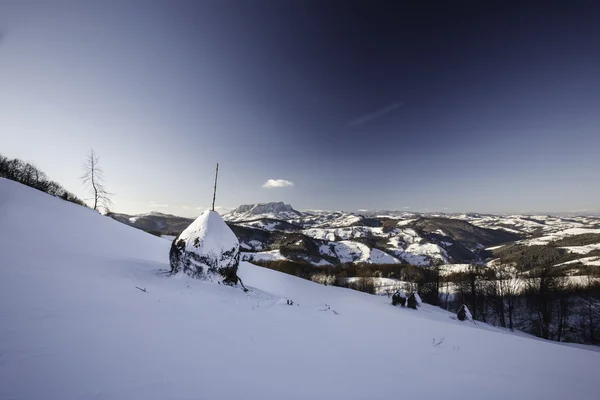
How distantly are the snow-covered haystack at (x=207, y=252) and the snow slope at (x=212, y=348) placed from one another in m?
0.92

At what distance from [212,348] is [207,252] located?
766 cm

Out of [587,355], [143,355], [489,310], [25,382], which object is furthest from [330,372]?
[489,310]

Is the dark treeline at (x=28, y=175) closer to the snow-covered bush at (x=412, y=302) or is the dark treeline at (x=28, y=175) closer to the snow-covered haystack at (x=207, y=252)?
the snow-covered haystack at (x=207, y=252)

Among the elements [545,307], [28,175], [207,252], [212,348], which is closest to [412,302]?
[207,252]

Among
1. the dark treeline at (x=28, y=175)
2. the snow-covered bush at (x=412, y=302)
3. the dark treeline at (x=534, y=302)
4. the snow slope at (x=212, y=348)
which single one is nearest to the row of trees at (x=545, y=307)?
the dark treeline at (x=534, y=302)

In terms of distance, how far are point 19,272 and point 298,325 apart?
30.3 ft

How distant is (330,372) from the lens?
4863 millimetres

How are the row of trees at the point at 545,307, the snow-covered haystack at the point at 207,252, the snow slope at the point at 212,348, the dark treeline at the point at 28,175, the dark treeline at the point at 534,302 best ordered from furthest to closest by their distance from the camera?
1. the dark treeline at the point at 534,302
2. the row of trees at the point at 545,307
3. the dark treeline at the point at 28,175
4. the snow-covered haystack at the point at 207,252
5. the snow slope at the point at 212,348

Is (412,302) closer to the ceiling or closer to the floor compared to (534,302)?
closer to the ceiling

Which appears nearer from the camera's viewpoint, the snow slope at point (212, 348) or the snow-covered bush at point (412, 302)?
the snow slope at point (212, 348)

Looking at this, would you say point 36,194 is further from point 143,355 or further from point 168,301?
point 143,355

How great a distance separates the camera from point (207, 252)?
39.4 feet

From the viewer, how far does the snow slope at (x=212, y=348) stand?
351 cm

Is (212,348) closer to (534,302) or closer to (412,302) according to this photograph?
(412,302)
